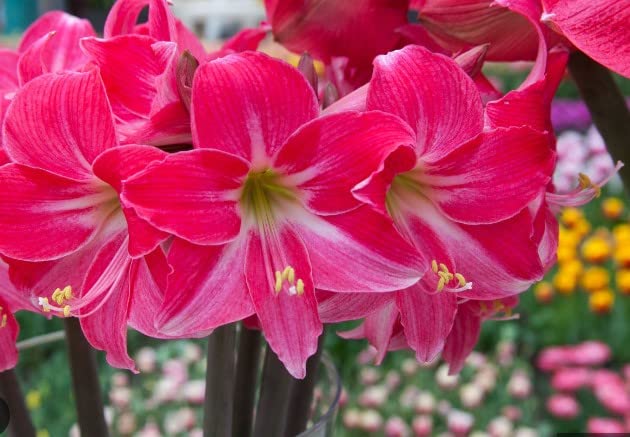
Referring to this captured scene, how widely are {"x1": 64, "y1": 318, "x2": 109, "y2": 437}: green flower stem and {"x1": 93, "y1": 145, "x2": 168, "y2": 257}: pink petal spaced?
10 cm

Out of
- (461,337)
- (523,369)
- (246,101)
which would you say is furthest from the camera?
(523,369)

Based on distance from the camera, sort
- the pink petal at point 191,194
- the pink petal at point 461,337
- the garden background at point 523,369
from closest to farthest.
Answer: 1. the pink petal at point 191,194
2. the pink petal at point 461,337
3. the garden background at point 523,369

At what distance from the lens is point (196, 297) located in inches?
10.9

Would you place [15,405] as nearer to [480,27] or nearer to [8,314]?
[8,314]

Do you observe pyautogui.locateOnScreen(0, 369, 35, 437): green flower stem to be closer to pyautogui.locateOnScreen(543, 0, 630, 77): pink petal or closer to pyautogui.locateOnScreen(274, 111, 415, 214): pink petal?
pyautogui.locateOnScreen(274, 111, 415, 214): pink petal

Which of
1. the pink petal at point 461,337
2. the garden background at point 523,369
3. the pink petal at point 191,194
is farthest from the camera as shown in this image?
the garden background at point 523,369

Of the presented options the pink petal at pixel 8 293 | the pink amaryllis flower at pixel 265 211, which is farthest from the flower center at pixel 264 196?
the pink petal at pixel 8 293

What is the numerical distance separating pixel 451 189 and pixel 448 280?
0.04m

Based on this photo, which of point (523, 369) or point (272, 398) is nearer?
point (272, 398)

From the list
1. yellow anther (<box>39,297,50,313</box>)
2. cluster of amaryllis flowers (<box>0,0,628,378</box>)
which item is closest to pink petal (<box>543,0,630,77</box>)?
cluster of amaryllis flowers (<box>0,0,628,378</box>)

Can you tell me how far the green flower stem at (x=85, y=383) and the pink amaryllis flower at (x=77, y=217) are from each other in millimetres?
48

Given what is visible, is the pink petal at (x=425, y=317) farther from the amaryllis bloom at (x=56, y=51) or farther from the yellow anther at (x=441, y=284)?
the amaryllis bloom at (x=56, y=51)

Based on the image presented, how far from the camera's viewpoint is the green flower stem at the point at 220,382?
0.33m

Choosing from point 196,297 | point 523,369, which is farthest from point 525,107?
point 523,369
